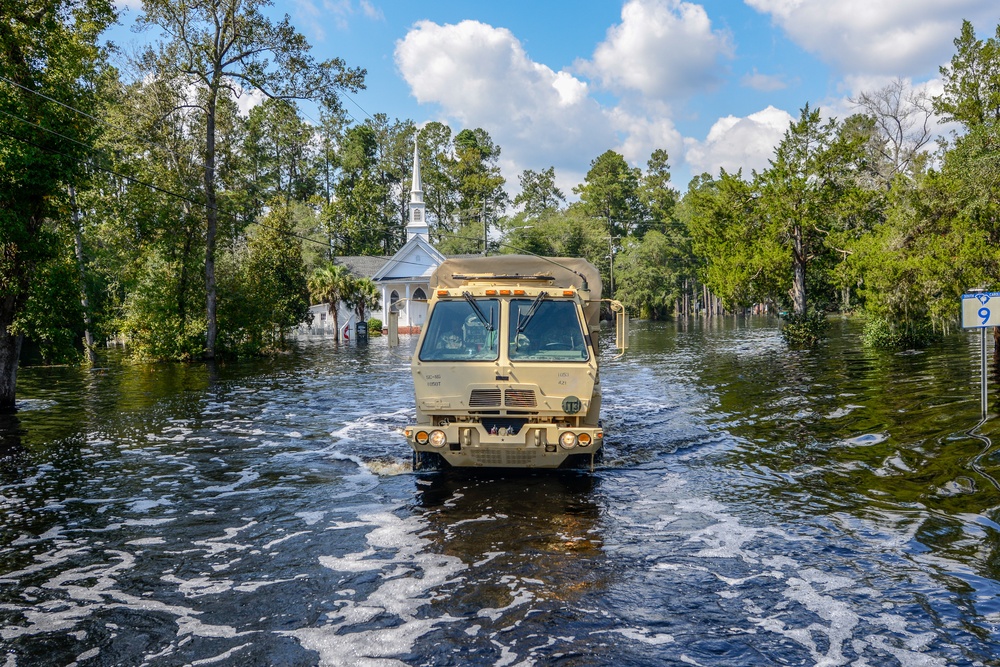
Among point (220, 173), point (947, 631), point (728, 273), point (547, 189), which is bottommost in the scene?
point (947, 631)

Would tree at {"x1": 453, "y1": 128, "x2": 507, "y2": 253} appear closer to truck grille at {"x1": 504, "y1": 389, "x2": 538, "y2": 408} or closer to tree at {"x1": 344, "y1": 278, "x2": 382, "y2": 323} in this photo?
tree at {"x1": 344, "y1": 278, "x2": 382, "y2": 323}

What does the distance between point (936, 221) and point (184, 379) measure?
2621cm

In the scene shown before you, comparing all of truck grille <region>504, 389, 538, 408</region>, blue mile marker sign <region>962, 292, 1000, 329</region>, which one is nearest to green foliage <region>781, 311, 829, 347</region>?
blue mile marker sign <region>962, 292, 1000, 329</region>

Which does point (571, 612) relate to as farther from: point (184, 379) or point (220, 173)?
point (220, 173)

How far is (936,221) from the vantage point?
22.8 metres

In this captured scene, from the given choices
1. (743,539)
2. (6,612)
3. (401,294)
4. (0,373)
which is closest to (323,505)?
(6,612)

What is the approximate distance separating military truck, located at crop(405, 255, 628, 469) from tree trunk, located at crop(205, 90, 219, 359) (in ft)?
87.0

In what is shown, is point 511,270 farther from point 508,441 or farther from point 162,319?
point 162,319

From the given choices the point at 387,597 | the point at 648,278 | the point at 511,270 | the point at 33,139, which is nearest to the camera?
the point at 387,597

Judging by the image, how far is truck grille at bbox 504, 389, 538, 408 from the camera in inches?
360

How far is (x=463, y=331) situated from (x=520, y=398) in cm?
138

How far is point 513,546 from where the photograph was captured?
7.75 m

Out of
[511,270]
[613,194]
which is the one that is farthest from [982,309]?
[613,194]

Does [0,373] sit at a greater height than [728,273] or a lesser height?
lesser
